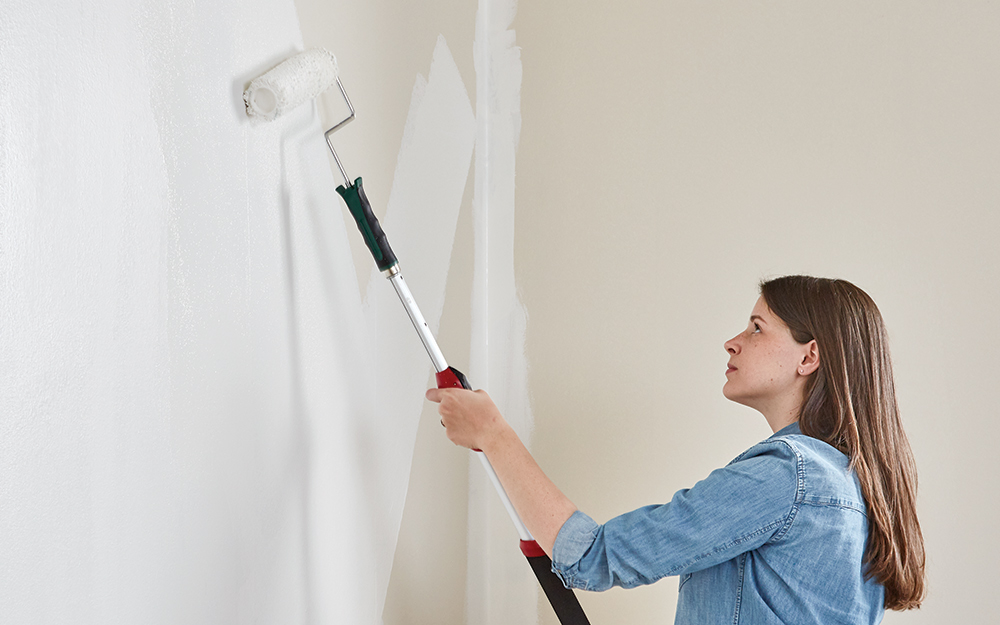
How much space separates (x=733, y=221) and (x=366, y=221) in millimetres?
858

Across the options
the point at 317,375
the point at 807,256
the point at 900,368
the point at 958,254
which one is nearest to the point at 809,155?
the point at 807,256

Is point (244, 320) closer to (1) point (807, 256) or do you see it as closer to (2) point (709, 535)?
(2) point (709, 535)

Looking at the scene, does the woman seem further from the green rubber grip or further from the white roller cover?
the white roller cover

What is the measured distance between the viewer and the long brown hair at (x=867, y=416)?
2.93 ft

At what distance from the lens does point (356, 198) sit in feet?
3.09

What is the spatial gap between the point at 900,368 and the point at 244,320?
4.06ft

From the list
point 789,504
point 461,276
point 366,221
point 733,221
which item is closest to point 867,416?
point 789,504

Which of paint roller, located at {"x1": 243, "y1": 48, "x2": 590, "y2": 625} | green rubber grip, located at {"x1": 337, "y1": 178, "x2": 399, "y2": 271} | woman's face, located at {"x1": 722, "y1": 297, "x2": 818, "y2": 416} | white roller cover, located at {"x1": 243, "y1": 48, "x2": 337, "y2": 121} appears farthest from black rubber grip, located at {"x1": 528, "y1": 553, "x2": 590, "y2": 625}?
white roller cover, located at {"x1": 243, "y1": 48, "x2": 337, "y2": 121}

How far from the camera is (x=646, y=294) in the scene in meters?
1.53

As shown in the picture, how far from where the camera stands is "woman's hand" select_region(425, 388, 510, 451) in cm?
100

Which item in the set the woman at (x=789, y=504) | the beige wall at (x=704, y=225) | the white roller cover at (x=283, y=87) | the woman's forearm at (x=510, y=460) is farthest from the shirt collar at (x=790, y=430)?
the white roller cover at (x=283, y=87)

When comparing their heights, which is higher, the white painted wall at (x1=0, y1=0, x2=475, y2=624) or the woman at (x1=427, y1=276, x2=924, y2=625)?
the white painted wall at (x1=0, y1=0, x2=475, y2=624)

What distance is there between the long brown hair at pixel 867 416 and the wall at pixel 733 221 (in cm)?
45

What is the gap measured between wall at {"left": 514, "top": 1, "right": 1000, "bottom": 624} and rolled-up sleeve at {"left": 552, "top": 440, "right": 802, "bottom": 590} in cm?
64
